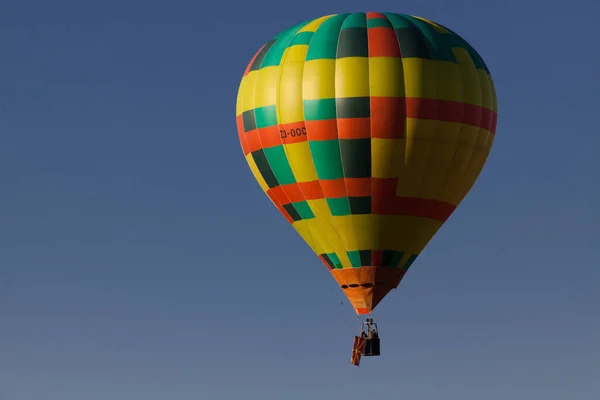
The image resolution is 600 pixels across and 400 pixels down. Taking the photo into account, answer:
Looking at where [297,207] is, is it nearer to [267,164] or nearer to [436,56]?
[267,164]

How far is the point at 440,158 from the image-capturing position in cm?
6869

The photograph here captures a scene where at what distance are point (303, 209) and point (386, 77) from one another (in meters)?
4.73

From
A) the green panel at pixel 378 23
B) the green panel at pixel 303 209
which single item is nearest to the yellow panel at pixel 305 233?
the green panel at pixel 303 209

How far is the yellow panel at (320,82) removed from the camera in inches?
2677

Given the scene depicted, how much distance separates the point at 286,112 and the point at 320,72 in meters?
1.55

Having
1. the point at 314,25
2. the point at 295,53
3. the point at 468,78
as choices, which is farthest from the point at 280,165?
the point at 468,78

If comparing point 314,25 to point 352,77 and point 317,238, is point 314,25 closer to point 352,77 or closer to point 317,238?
point 352,77

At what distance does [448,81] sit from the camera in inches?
2707

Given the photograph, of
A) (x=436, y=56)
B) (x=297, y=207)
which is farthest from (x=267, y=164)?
(x=436, y=56)

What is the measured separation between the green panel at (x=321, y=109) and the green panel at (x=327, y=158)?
0.70m

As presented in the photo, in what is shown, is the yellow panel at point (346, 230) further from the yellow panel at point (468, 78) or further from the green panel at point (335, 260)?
the yellow panel at point (468, 78)

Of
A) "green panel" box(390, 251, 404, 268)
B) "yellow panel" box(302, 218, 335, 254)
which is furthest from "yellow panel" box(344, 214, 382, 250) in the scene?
"yellow panel" box(302, 218, 335, 254)

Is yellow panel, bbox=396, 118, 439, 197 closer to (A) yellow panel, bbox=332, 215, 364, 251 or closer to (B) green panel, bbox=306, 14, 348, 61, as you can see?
(A) yellow panel, bbox=332, 215, 364, 251

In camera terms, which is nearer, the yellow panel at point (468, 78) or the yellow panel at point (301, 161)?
the yellow panel at point (301, 161)
